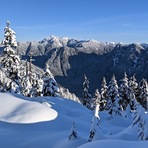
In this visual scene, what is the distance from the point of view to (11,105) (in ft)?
46.7

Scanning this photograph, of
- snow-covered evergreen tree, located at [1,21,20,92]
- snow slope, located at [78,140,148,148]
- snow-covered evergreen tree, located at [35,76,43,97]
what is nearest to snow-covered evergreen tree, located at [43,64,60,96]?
snow-covered evergreen tree, located at [35,76,43,97]

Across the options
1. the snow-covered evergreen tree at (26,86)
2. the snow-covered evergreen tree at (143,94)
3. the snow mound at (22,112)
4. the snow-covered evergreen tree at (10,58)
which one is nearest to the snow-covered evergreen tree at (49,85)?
the snow-covered evergreen tree at (26,86)

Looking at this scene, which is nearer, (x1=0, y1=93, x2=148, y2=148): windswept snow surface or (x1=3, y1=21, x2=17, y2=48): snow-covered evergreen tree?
(x1=0, y1=93, x2=148, y2=148): windswept snow surface

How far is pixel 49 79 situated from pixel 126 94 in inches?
670

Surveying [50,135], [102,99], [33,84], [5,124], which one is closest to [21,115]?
[5,124]

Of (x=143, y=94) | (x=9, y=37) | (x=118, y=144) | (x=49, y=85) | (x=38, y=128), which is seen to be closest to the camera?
(x=118, y=144)

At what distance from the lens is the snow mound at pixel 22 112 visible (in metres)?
13.2

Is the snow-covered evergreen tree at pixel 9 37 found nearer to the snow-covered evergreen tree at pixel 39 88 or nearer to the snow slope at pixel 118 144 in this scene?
the snow-covered evergreen tree at pixel 39 88

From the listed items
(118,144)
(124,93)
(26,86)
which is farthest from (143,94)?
(118,144)

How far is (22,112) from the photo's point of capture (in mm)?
13586

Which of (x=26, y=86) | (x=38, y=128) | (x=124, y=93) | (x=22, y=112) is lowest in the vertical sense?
A: (x=124, y=93)

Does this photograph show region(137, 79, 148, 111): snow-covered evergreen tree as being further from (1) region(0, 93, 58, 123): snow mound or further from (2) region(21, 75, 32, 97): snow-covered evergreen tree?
(1) region(0, 93, 58, 123): snow mound

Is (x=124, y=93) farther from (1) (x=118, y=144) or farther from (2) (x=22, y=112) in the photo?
(1) (x=118, y=144)

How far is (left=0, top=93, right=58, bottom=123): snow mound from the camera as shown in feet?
43.2
